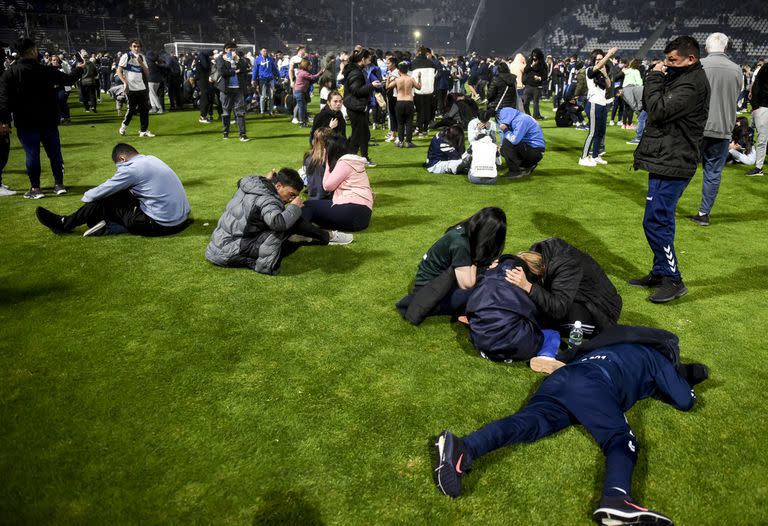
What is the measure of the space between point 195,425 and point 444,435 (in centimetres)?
142

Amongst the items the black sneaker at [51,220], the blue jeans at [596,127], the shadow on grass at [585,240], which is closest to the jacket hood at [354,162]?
the shadow on grass at [585,240]

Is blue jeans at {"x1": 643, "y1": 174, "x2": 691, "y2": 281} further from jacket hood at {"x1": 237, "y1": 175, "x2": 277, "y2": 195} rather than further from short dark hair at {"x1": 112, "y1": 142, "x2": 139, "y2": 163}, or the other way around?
short dark hair at {"x1": 112, "y1": 142, "x2": 139, "y2": 163}

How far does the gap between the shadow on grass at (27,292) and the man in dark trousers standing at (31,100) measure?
2.97 meters

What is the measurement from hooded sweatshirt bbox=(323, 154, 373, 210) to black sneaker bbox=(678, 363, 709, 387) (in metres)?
3.86

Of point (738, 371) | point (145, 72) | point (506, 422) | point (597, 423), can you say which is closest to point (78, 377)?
point (506, 422)

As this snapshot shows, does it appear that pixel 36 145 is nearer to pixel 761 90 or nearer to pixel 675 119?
pixel 675 119

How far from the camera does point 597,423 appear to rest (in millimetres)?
2768

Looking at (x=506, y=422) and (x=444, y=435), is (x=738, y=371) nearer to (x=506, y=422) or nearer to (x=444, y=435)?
(x=506, y=422)

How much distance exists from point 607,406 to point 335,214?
4024 millimetres

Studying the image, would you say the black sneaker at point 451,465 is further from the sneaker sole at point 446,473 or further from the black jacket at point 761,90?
the black jacket at point 761,90

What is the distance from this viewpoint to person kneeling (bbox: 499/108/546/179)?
29.7ft

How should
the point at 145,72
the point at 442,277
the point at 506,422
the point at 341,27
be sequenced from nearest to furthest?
the point at 506,422
the point at 442,277
the point at 145,72
the point at 341,27

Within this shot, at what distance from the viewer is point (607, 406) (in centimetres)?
280

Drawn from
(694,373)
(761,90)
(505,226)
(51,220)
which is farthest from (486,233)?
(761,90)
